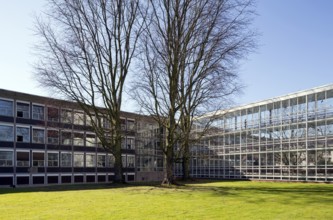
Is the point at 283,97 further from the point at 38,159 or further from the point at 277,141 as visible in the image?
the point at 38,159

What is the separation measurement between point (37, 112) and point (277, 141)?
84.6 ft

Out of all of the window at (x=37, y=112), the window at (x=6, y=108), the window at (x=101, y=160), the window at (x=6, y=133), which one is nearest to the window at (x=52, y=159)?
the window at (x=37, y=112)

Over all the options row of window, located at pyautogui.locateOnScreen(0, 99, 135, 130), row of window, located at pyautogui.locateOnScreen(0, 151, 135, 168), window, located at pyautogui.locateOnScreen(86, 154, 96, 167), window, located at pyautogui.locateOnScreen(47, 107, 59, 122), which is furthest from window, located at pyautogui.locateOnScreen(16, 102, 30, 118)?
window, located at pyautogui.locateOnScreen(86, 154, 96, 167)

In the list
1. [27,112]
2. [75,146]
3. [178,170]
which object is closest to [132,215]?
[27,112]

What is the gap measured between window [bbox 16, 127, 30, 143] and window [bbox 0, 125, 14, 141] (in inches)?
30.7

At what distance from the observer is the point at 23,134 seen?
4391cm

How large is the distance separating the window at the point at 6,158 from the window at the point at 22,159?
0.83m

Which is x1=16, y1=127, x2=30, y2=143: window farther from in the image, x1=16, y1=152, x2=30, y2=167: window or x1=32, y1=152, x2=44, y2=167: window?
x1=32, y1=152, x2=44, y2=167: window

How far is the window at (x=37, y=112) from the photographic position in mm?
45125

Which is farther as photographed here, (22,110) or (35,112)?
(35,112)

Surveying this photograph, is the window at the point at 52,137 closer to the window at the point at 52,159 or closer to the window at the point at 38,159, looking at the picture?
the window at the point at 52,159

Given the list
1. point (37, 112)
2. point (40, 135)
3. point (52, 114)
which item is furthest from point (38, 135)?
point (52, 114)

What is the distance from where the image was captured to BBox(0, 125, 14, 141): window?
41625 millimetres

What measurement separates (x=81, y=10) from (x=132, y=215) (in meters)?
21.2
